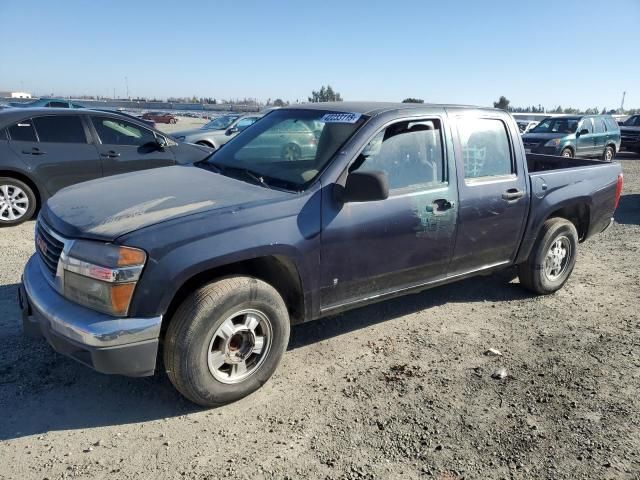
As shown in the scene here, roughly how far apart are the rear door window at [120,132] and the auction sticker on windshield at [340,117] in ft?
14.9

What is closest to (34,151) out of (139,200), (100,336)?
(139,200)

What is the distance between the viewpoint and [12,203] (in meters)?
6.75

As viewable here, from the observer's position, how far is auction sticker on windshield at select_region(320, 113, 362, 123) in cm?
369

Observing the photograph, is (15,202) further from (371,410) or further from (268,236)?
(371,410)

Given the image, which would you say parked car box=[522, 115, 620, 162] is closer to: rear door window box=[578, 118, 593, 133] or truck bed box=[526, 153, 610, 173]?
rear door window box=[578, 118, 593, 133]

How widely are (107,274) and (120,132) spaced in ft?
18.3

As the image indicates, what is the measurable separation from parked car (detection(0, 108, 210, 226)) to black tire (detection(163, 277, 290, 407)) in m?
5.08

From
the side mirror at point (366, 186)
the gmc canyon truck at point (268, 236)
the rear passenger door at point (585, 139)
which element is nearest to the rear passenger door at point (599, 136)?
the rear passenger door at point (585, 139)

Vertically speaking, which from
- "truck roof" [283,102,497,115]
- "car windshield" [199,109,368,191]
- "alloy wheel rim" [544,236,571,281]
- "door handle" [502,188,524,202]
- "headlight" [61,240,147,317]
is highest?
"truck roof" [283,102,497,115]

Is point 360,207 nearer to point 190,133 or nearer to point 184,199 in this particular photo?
point 184,199

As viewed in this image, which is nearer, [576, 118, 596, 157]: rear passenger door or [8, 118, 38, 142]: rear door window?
[8, 118, 38, 142]: rear door window

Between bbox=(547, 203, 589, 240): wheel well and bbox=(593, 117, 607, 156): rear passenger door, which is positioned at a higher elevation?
bbox=(593, 117, 607, 156): rear passenger door

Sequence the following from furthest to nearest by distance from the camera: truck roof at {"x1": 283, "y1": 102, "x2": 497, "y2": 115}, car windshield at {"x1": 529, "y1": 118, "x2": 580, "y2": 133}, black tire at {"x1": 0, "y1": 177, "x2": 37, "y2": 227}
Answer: car windshield at {"x1": 529, "y1": 118, "x2": 580, "y2": 133}
black tire at {"x1": 0, "y1": 177, "x2": 37, "y2": 227}
truck roof at {"x1": 283, "y1": 102, "x2": 497, "y2": 115}

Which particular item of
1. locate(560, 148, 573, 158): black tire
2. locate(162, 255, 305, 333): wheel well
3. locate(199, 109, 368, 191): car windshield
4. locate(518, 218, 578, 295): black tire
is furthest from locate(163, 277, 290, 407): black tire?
locate(560, 148, 573, 158): black tire
